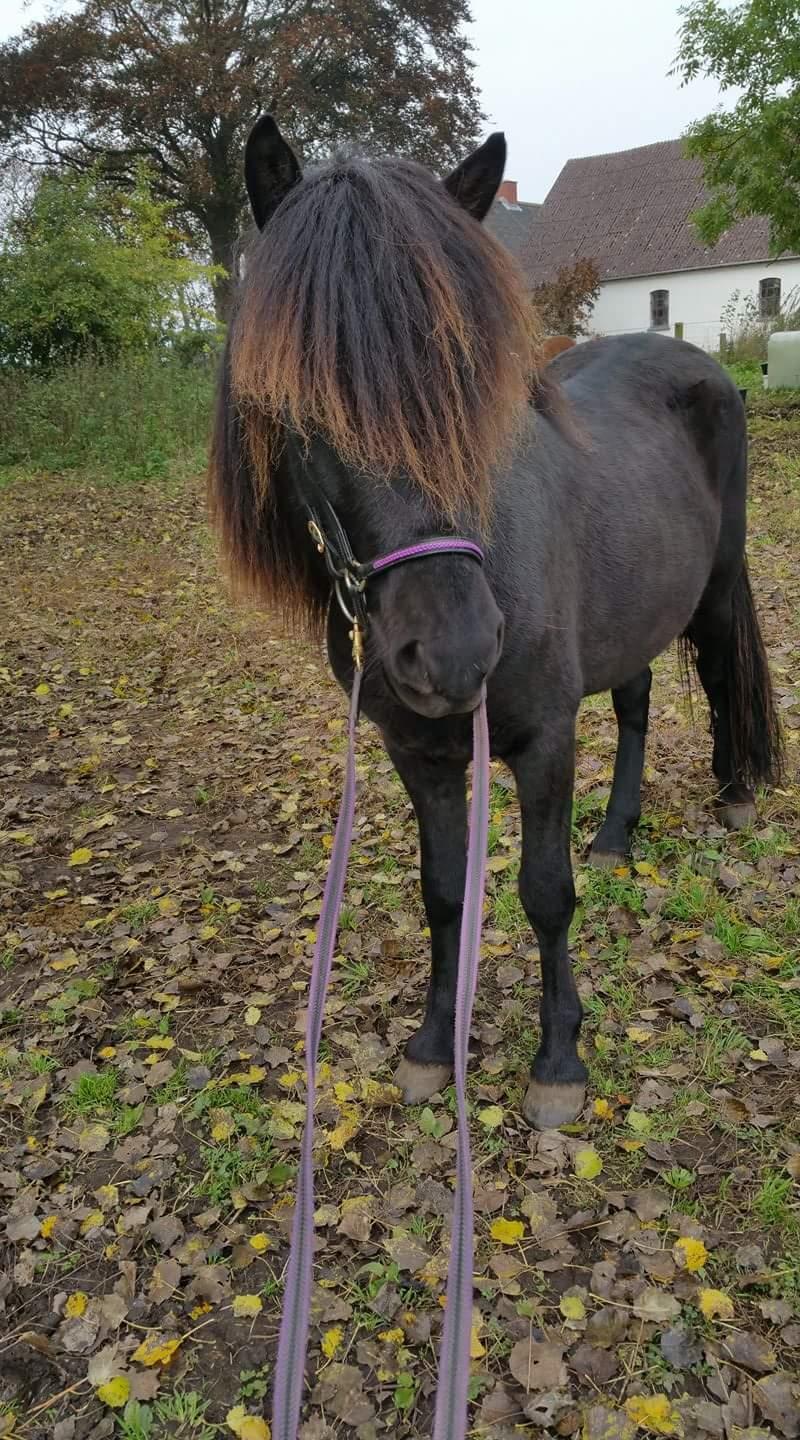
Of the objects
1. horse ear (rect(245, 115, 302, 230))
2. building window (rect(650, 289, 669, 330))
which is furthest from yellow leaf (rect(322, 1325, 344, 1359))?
building window (rect(650, 289, 669, 330))

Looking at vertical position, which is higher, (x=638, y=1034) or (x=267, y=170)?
(x=267, y=170)

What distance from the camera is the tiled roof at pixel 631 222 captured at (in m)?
31.5

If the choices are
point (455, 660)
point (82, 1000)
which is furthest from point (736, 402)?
point (82, 1000)

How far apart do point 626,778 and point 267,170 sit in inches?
103

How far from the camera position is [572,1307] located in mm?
1944

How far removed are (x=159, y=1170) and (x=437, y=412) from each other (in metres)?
2.11

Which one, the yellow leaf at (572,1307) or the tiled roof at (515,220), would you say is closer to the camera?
the yellow leaf at (572,1307)

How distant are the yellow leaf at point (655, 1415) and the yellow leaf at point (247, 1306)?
0.82 meters

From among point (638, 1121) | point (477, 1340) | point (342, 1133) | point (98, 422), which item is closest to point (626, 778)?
point (638, 1121)

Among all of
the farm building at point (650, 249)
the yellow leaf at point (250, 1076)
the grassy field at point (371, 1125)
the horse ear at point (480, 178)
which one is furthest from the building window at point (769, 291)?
the yellow leaf at point (250, 1076)

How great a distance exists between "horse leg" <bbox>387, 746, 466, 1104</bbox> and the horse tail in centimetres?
180

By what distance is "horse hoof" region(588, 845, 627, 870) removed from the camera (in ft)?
11.9

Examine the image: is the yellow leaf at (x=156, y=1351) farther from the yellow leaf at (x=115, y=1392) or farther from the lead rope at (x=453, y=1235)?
the lead rope at (x=453, y=1235)

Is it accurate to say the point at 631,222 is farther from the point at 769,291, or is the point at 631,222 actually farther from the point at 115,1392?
the point at 115,1392
